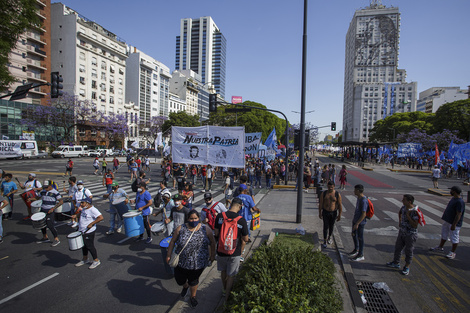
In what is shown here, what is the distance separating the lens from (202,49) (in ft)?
432

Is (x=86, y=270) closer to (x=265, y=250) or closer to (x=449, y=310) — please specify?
(x=265, y=250)

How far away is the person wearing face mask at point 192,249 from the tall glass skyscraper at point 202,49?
437ft

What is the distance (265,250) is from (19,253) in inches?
261

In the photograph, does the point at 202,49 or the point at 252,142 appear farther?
the point at 202,49

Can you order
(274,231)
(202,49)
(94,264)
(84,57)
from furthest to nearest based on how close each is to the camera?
(202,49)
(84,57)
(274,231)
(94,264)

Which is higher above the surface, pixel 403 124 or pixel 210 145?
pixel 403 124

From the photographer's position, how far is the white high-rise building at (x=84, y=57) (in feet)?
172

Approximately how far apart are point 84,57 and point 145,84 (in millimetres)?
19615

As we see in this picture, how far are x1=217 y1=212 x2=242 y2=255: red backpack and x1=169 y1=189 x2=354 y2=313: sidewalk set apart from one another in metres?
0.88

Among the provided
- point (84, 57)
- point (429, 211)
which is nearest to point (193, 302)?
point (429, 211)

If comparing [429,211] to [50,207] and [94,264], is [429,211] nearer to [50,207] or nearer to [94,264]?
[94,264]

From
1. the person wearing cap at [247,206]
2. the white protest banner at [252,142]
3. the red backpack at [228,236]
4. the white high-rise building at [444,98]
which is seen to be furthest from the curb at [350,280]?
the white high-rise building at [444,98]

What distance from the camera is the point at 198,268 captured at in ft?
13.2

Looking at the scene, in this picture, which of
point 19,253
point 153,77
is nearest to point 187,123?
point 153,77
